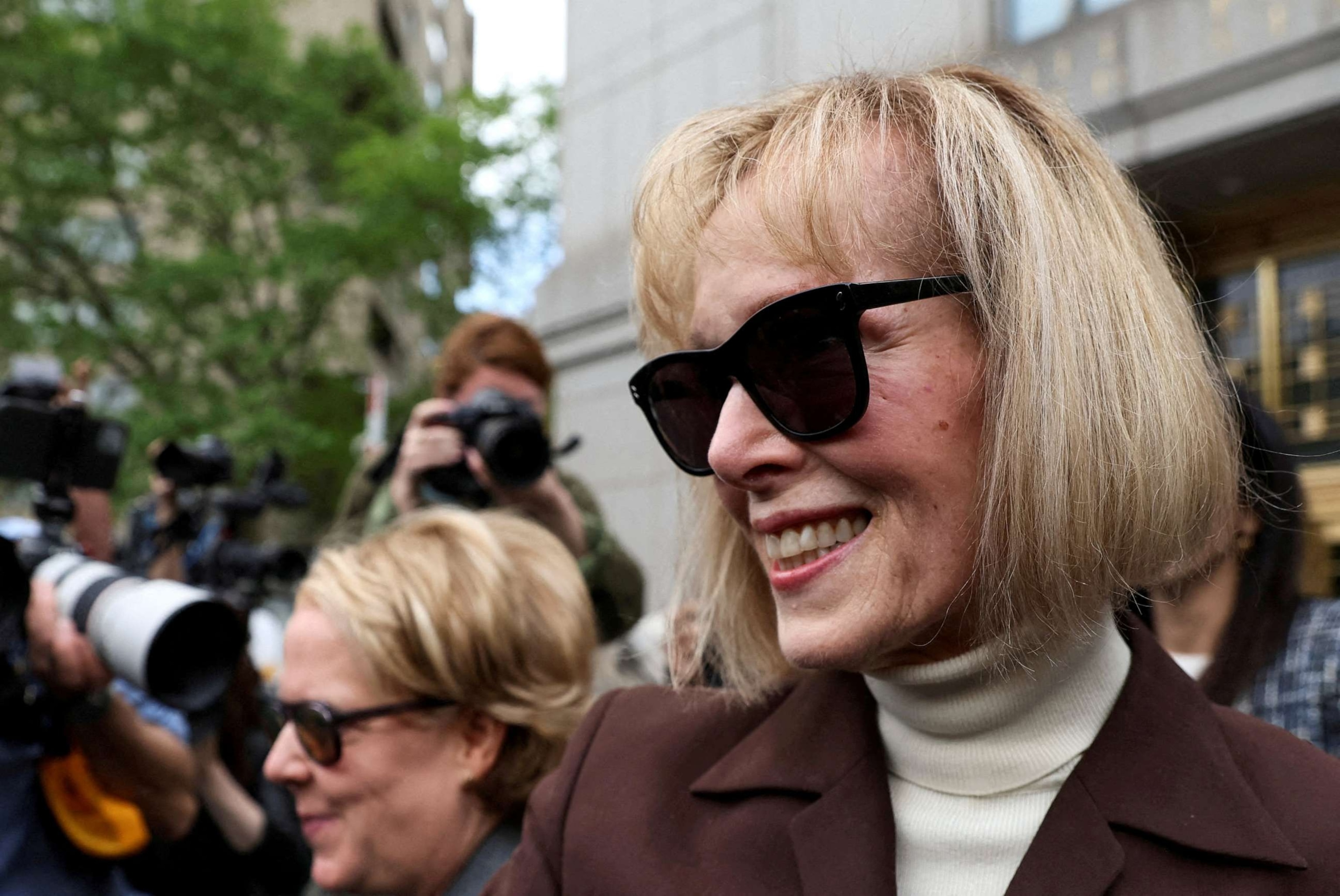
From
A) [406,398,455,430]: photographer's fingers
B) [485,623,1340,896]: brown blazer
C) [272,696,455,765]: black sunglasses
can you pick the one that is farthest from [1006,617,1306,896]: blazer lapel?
[406,398,455,430]: photographer's fingers

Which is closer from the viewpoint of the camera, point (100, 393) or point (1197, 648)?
point (1197, 648)

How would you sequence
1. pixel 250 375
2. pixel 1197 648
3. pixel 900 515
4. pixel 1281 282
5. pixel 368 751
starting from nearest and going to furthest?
pixel 900 515
pixel 368 751
pixel 1197 648
pixel 1281 282
pixel 250 375

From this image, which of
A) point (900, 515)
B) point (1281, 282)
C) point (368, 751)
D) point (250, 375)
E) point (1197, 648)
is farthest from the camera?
point (250, 375)

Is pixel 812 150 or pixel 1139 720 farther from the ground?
pixel 812 150

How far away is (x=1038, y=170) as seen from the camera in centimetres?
135

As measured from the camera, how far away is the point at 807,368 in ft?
4.23

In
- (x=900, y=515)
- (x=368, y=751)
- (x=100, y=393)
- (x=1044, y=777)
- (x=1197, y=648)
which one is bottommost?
(x=100, y=393)

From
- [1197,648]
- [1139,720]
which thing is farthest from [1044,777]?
[1197,648]

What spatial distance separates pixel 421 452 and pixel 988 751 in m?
2.17

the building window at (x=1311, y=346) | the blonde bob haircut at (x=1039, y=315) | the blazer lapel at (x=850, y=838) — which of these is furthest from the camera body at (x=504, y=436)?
the building window at (x=1311, y=346)

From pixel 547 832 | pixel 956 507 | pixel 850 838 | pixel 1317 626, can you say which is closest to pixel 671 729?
pixel 547 832

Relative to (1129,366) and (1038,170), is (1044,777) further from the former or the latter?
(1038,170)

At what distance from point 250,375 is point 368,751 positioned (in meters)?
15.3

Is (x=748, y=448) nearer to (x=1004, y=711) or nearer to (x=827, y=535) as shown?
(x=827, y=535)
